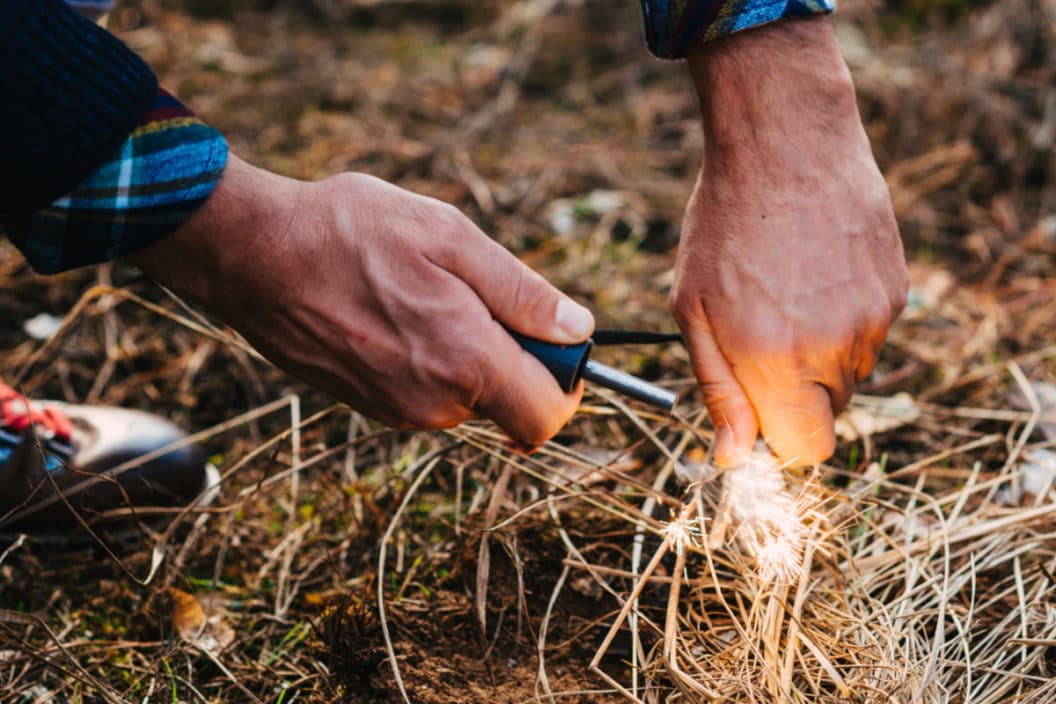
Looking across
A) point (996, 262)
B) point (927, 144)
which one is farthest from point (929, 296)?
point (927, 144)

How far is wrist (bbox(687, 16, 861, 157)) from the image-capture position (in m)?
1.25

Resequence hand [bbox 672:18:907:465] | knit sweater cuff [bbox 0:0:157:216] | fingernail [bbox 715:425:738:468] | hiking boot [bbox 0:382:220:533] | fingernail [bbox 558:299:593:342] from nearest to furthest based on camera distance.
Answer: knit sweater cuff [bbox 0:0:157:216], fingernail [bbox 558:299:593:342], hand [bbox 672:18:907:465], fingernail [bbox 715:425:738:468], hiking boot [bbox 0:382:220:533]

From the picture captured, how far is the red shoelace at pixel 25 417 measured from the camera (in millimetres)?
1587

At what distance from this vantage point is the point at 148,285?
223 centimetres

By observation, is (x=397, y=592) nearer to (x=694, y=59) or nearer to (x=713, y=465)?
(x=713, y=465)

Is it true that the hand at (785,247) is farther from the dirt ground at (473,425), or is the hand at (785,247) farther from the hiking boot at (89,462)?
the hiking boot at (89,462)

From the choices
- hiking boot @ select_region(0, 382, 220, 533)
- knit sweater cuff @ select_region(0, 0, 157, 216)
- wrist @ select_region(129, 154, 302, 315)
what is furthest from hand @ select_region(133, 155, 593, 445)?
hiking boot @ select_region(0, 382, 220, 533)

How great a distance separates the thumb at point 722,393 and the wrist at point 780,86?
29 centimetres

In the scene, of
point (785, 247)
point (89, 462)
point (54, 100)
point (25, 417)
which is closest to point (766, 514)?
point (785, 247)

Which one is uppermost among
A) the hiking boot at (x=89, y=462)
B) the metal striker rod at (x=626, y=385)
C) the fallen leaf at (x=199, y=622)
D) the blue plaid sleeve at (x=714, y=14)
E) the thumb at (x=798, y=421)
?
the blue plaid sleeve at (x=714, y=14)

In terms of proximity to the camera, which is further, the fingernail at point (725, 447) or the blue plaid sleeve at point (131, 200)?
the fingernail at point (725, 447)

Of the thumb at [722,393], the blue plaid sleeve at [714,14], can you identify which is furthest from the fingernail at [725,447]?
the blue plaid sleeve at [714,14]

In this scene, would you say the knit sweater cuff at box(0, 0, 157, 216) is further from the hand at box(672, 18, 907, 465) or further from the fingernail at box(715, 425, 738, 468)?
the fingernail at box(715, 425, 738, 468)

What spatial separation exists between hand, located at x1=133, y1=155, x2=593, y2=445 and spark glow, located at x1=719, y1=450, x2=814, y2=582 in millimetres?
358
